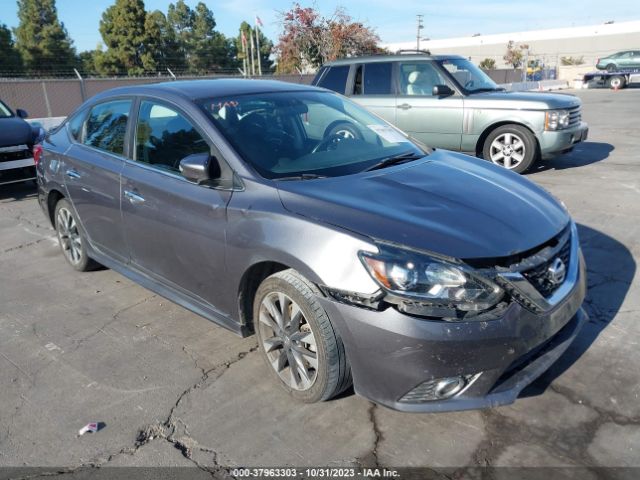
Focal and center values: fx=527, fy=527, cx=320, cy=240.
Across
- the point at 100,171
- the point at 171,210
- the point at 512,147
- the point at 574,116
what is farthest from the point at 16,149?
the point at 574,116

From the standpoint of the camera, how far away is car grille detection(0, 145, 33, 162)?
8062 millimetres

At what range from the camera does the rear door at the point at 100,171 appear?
13.1 ft

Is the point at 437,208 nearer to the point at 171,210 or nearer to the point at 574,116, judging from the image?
the point at 171,210

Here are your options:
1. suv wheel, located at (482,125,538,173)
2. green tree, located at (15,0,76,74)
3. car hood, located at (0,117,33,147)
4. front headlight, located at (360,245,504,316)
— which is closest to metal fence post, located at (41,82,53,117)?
car hood, located at (0,117,33,147)

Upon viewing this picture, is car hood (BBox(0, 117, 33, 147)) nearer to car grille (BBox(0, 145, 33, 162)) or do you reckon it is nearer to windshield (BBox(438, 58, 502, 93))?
car grille (BBox(0, 145, 33, 162))

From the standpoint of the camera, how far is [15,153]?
8219 millimetres

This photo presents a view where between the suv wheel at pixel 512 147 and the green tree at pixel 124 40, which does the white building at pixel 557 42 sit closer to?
the green tree at pixel 124 40

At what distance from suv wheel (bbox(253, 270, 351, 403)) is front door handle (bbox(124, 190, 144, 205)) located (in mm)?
1261

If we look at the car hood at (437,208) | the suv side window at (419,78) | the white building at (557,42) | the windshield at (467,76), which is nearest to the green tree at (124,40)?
the white building at (557,42)

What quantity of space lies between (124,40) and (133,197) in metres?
47.9

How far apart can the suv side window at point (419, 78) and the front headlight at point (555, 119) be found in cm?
Result: 169

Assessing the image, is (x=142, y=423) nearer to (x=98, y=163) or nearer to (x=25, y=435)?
(x=25, y=435)

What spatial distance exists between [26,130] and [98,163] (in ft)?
17.5

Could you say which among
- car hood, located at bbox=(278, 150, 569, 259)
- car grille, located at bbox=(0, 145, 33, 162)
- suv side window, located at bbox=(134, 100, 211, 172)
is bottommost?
car grille, located at bbox=(0, 145, 33, 162)
